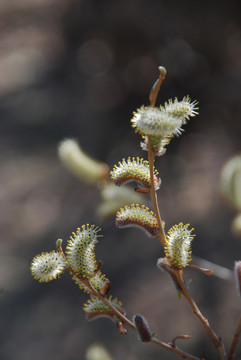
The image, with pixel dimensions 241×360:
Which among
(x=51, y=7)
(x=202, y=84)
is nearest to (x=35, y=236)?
(x=202, y=84)

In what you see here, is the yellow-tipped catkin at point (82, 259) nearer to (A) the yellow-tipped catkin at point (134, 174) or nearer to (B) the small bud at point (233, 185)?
(A) the yellow-tipped catkin at point (134, 174)

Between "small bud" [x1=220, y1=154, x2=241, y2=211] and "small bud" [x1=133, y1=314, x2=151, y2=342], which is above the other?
"small bud" [x1=220, y1=154, x2=241, y2=211]

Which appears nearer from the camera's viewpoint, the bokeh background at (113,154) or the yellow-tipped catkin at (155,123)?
the yellow-tipped catkin at (155,123)

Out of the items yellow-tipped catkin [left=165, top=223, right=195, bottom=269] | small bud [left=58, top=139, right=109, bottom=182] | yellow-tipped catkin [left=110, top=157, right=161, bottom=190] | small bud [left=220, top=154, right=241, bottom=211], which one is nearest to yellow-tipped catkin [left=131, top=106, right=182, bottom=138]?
yellow-tipped catkin [left=110, top=157, right=161, bottom=190]

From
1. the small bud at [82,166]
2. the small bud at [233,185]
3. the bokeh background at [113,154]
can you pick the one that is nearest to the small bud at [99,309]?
the small bud at [233,185]

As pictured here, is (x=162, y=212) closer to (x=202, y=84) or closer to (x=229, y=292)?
(x=229, y=292)

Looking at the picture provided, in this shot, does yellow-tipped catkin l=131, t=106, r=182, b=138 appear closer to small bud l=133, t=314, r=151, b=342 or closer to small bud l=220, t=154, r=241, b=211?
small bud l=133, t=314, r=151, b=342

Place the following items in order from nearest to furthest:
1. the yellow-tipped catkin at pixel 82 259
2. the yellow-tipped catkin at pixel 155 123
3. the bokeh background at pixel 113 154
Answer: the yellow-tipped catkin at pixel 155 123 → the yellow-tipped catkin at pixel 82 259 → the bokeh background at pixel 113 154

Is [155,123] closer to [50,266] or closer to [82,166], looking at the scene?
[50,266]

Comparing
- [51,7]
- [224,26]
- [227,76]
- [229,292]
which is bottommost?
[229,292]
